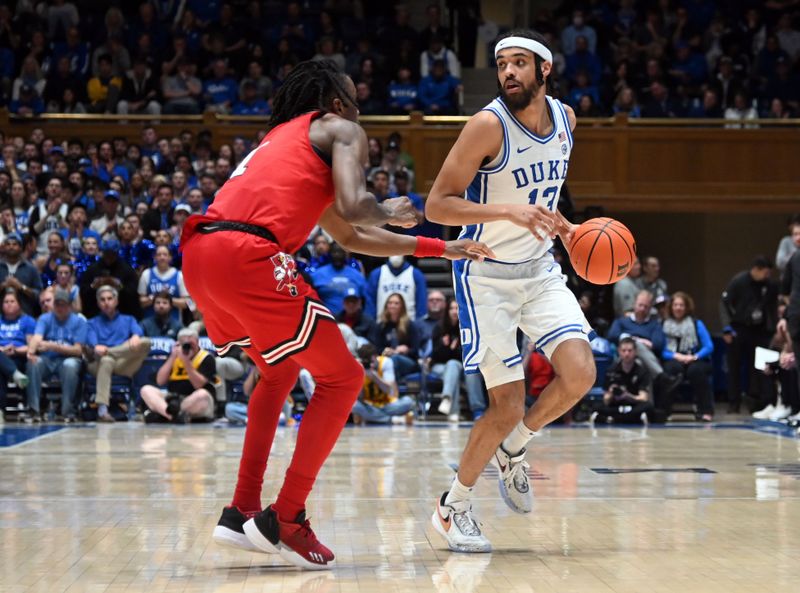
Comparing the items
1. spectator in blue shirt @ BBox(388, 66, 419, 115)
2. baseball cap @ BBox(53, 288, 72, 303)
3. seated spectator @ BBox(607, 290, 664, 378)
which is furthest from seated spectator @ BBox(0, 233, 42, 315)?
spectator in blue shirt @ BBox(388, 66, 419, 115)

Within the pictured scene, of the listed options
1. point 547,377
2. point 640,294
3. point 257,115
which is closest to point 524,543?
point 547,377

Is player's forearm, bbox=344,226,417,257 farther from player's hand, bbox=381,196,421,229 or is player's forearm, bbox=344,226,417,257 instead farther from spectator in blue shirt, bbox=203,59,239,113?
spectator in blue shirt, bbox=203,59,239,113

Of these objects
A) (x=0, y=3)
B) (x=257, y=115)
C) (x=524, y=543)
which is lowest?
(x=524, y=543)

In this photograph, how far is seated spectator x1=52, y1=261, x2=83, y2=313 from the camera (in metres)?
13.2

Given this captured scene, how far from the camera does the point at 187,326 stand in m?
13.5

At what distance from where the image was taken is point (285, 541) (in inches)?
180

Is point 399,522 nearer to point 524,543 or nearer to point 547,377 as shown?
point 524,543

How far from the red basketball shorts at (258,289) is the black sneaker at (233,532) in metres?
0.61

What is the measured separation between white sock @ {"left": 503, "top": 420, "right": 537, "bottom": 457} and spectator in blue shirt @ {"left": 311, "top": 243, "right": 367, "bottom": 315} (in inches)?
316

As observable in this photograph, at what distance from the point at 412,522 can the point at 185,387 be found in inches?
289

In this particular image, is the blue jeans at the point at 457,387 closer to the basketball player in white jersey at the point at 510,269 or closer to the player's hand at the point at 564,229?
the basketball player in white jersey at the point at 510,269

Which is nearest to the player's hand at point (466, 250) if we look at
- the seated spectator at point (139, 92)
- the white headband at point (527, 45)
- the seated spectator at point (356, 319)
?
the white headband at point (527, 45)

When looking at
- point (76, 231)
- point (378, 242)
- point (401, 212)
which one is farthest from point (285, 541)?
point (76, 231)

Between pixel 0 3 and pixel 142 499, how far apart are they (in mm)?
15300
